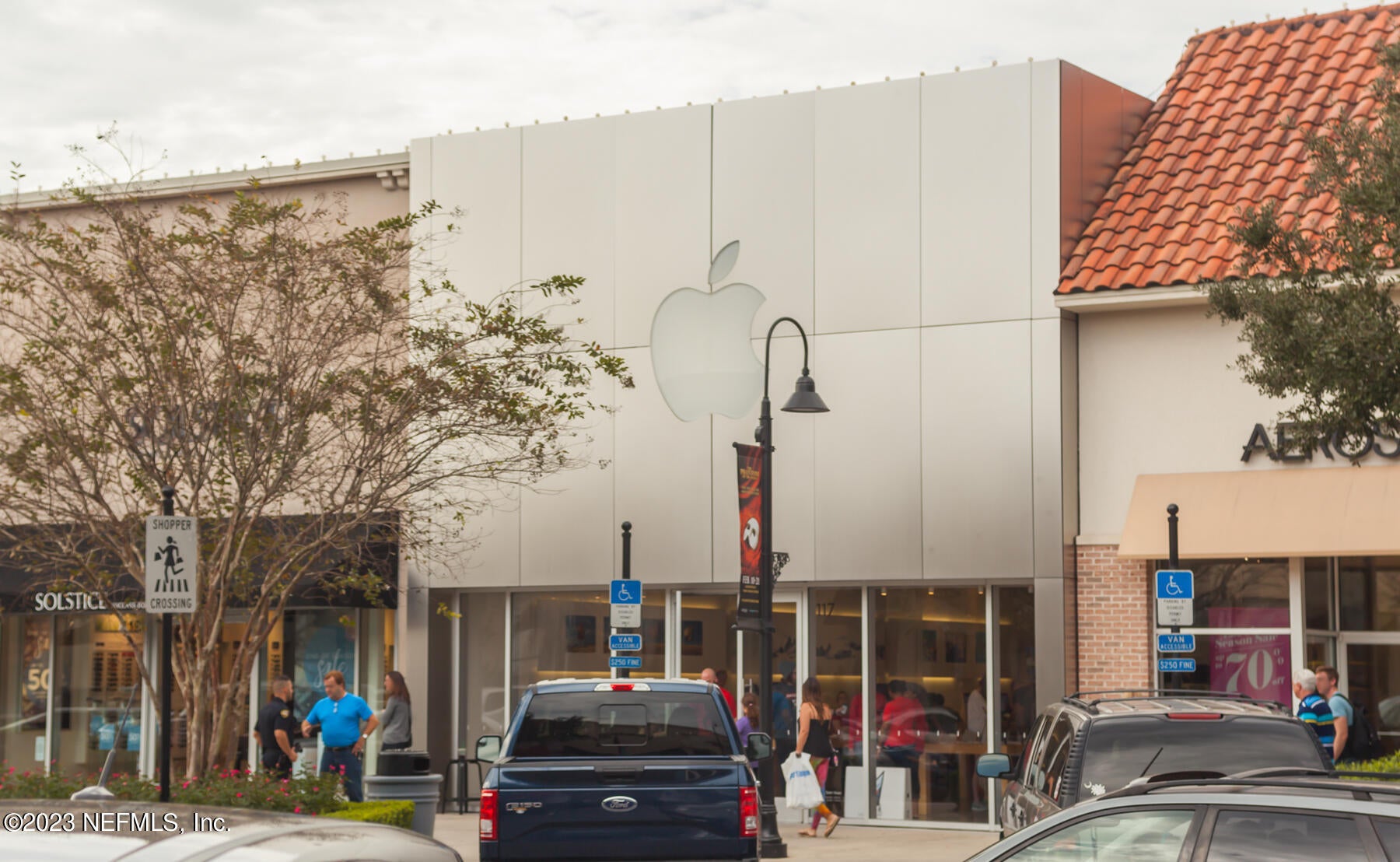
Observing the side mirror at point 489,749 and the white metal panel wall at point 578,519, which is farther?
the white metal panel wall at point 578,519

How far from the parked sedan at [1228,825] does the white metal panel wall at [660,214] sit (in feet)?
51.9

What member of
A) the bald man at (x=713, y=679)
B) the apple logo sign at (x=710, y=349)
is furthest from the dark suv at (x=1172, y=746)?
the apple logo sign at (x=710, y=349)

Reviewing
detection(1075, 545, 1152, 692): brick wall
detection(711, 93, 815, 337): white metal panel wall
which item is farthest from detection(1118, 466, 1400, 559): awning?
detection(711, 93, 815, 337): white metal panel wall

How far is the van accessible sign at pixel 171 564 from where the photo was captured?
487 inches

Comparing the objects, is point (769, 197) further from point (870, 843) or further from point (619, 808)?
point (619, 808)

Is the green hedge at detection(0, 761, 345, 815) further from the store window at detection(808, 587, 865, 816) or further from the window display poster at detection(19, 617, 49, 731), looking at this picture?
the window display poster at detection(19, 617, 49, 731)

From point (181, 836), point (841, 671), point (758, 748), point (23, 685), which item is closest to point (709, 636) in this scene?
point (841, 671)

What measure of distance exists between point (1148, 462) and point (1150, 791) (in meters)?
13.6

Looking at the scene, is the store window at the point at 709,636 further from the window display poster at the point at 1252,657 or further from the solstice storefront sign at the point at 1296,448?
the solstice storefront sign at the point at 1296,448

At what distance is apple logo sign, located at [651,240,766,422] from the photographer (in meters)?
20.9

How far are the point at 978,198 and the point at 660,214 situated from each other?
4356 mm

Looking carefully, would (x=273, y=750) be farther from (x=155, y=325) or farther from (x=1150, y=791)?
(x=1150, y=791)

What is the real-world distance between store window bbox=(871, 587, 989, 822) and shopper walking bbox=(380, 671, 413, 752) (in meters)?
5.84

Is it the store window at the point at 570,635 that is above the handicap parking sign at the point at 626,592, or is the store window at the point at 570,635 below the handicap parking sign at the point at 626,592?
below
